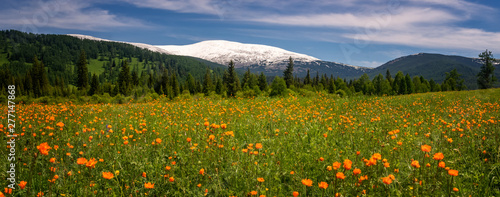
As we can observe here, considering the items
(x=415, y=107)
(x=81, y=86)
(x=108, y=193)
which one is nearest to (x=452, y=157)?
(x=108, y=193)

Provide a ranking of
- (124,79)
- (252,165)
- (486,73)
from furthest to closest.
Result: (124,79), (486,73), (252,165)

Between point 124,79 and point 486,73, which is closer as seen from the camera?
point 486,73

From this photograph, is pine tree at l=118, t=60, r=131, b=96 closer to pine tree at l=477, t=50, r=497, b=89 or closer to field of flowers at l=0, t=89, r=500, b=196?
field of flowers at l=0, t=89, r=500, b=196

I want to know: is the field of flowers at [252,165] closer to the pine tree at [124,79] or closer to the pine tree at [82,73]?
the pine tree at [82,73]

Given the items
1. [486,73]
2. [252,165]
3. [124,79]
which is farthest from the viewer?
[124,79]

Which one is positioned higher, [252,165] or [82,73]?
[82,73]

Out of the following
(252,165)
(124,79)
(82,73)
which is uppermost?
(82,73)

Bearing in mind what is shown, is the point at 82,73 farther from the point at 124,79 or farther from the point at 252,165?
the point at 252,165

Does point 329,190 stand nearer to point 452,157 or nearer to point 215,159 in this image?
point 215,159

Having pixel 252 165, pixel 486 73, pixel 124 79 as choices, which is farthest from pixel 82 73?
pixel 486 73

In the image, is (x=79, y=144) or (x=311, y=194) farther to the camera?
(x=79, y=144)

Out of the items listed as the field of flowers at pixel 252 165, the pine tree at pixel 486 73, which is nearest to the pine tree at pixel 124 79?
the field of flowers at pixel 252 165

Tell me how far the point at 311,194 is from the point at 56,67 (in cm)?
22525

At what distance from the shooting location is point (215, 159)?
3889 mm
